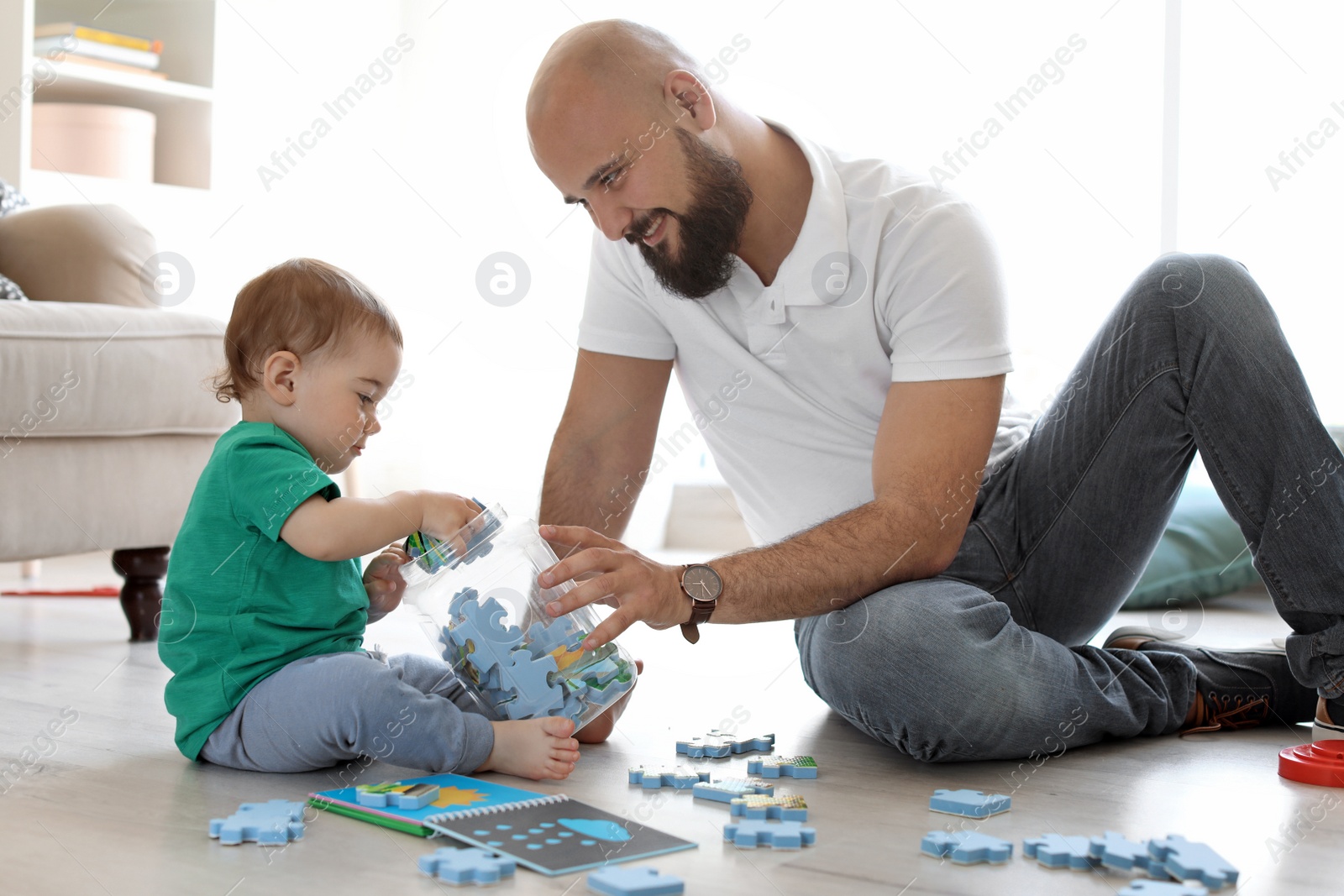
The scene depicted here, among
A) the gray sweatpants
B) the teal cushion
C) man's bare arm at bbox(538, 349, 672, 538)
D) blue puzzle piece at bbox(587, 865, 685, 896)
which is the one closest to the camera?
blue puzzle piece at bbox(587, 865, 685, 896)

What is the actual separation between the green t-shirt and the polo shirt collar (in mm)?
536

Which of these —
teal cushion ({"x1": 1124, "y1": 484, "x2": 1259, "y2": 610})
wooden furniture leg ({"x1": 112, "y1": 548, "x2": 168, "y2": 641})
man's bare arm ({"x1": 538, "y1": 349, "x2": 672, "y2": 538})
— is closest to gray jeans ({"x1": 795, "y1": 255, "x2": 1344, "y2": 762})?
man's bare arm ({"x1": 538, "y1": 349, "x2": 672, "y2": 538})

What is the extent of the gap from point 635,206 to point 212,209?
2897 mm

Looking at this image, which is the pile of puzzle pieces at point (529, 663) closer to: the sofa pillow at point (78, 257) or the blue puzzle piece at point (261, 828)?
the blue puzzle piece at point (261, 828)

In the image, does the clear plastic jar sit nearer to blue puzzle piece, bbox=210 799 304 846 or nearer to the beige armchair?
blue puzzle piece, bbox=210 799 304 846

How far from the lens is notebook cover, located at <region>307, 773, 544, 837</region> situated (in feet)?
3.38

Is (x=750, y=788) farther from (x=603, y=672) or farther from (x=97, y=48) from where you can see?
(x=97, y=48)

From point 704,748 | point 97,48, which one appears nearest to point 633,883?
point 704,748

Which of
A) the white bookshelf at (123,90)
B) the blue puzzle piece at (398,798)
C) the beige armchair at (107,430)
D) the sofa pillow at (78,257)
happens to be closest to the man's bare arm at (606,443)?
the blue puzzle piece at (398,798)

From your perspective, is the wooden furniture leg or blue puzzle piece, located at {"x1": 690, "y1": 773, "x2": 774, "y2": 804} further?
the wooden furniture leg

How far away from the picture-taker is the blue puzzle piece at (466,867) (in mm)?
888

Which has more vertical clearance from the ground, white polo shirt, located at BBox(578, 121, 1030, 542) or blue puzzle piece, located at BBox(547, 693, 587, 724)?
white polo shirt, located at BBox(578, 121, 1030, 542)

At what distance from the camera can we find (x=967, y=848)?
951 mm

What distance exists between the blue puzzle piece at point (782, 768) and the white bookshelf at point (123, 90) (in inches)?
117
